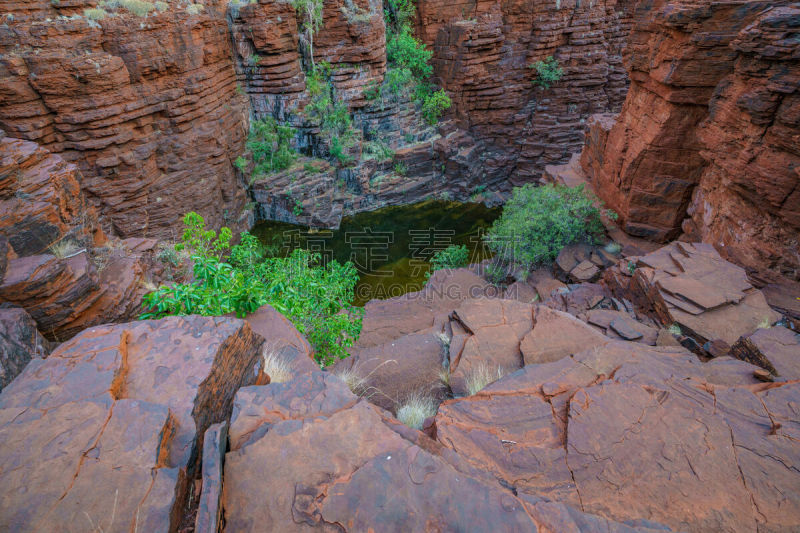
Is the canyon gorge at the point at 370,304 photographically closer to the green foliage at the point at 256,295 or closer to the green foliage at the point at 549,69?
the green foliage at the point at 256,295

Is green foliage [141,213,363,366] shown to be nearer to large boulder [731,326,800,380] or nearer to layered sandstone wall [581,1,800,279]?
large boulder [731,326,800,380]

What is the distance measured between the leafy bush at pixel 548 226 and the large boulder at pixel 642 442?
26.0 feet

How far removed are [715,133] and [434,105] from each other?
41.2 ft

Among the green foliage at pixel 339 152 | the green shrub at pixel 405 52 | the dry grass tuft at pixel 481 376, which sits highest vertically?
the green shrub at pixel 405 52

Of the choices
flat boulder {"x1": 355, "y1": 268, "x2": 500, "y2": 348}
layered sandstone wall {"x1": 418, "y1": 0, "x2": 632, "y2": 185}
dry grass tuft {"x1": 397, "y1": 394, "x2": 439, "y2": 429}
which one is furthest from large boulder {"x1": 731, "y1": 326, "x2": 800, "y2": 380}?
layered sandstone wall {"x1": 418, "y1": 0, "x2": 632, "y2": 185}

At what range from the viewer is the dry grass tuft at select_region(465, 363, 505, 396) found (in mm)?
4359

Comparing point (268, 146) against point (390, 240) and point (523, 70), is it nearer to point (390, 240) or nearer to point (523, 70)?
point (390, 240)

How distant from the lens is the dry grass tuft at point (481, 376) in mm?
4359

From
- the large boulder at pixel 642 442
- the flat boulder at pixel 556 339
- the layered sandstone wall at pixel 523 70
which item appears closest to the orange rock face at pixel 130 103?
the layered sandstone wall at pixel 523 70

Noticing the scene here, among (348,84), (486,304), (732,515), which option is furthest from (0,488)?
(348,84)

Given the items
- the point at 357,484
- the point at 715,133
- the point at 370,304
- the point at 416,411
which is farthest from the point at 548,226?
the point at 357,484

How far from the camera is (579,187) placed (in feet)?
41.4

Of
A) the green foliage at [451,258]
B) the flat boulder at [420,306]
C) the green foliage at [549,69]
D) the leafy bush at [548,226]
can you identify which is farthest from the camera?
the green foliage at [549,69]

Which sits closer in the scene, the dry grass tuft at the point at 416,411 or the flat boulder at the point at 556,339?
the dry grass tuft at the point at 416,411
